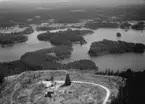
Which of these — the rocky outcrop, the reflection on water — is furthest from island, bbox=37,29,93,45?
the rocky outcrop

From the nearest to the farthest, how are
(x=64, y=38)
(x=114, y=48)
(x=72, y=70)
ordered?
(x=72, y=70), (x=114, y=48), (x=64, y=38)

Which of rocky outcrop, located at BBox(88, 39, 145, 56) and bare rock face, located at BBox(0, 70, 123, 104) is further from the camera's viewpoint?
rocky outcrop, located at BBox(88, 39, 145, 56)

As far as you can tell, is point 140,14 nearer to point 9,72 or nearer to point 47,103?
point 9,72

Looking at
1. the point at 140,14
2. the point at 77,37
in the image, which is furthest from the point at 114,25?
the point at 77,37

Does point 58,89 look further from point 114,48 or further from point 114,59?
point 114,48

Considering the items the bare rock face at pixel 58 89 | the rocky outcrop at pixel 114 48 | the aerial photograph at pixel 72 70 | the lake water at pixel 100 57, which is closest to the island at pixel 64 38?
the aerial photograph at pixel 72 70

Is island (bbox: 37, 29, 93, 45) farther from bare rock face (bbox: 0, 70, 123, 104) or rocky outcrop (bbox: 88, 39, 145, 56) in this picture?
bare rock face (bbox: 0, 70, 123, 104)

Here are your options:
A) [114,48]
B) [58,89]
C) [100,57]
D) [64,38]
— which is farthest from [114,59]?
[58,89]

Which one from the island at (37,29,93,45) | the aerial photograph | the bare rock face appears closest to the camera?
the bare rock face

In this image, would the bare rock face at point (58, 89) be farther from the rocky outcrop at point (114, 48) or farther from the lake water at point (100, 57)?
the rocky outcrop at point (114, 48)

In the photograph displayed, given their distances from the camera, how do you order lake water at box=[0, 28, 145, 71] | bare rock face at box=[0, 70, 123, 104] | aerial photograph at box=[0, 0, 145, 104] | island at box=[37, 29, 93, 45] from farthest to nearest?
1. island at box=[37, 29, 93, 45]
2. lake water at box=[0, 28, 145, 71]
3. aerial photograph at box=[0, 0, 145, 104]
4. bare rock face at box=[0, 70, 123, 104]
